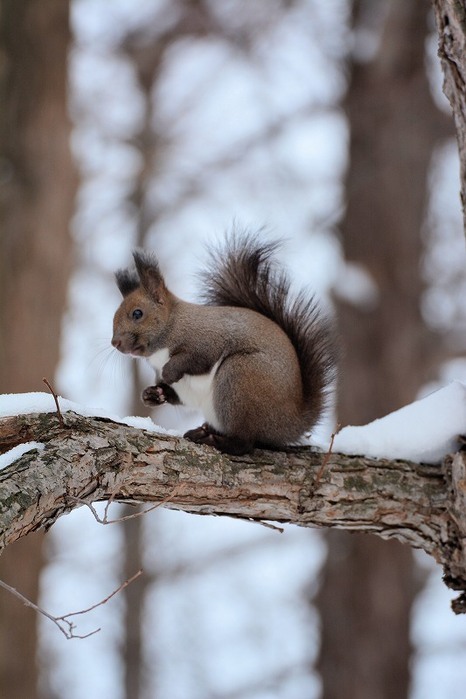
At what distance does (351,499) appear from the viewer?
2293 millimetres

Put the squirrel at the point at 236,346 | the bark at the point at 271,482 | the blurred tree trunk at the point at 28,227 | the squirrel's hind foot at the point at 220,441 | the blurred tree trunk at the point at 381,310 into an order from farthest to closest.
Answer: the blurred tree trunk at the point at 381,310
the blurred tree trunk at the point at 28,227
the squirrel at the point at 236,346
the squirrel's hind foot at the point at 220,441
the bark at the point at 271,482

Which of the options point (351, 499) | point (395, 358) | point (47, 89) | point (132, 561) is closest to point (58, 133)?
point (47, 89)

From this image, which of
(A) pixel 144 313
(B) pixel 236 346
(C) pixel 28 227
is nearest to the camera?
(B) pixel 236 346

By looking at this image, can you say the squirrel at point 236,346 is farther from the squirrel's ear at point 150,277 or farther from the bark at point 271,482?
the bark at point 271,482

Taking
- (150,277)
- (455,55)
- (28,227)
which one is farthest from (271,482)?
(28,227)

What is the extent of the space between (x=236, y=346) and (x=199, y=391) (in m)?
0.17

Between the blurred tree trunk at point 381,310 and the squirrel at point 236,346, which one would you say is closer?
the squirrel at point 236,346

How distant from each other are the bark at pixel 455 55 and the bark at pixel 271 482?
781 millimetres

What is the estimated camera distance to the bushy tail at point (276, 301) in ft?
8.59

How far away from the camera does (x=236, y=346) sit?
2.54 m

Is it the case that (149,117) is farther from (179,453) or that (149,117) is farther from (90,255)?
(179,453)

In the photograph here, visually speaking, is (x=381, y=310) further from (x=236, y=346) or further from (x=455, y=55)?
(x=455, y=55)

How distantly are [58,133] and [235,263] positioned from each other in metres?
1.97

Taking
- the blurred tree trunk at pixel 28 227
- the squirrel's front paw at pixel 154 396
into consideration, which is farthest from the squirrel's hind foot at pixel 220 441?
the blurred tree trunk at pixel 28 227
